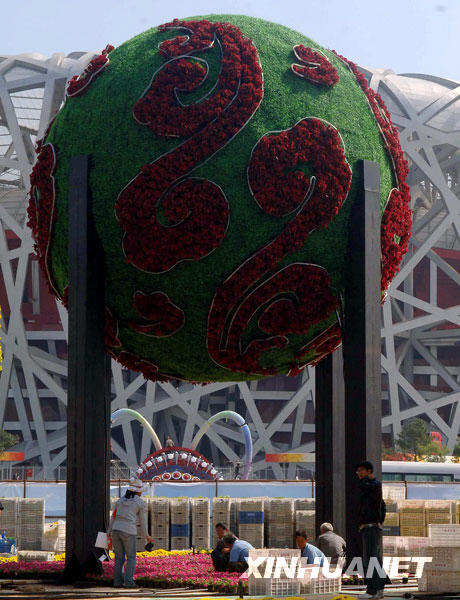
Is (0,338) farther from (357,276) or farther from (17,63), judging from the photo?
(357,276)

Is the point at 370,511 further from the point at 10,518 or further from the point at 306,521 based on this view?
the point at 10,518

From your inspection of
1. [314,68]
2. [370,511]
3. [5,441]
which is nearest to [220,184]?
[314,68]

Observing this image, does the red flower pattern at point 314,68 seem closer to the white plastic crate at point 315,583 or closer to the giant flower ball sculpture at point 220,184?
the giant flower ball sculpture at point 220,184

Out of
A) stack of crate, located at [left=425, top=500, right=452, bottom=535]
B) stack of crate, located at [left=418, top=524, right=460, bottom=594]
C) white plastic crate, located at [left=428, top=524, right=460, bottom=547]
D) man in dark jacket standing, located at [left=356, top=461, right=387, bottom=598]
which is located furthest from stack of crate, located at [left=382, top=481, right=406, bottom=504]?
man in dark jacket standing, located at [left=356, top=461, right=387, bottom=598]

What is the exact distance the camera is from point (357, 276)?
11938 mm

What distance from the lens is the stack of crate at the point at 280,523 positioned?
20.6m

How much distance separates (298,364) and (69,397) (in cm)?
281

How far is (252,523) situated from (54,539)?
12.0 feet

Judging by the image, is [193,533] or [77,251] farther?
[193,533]

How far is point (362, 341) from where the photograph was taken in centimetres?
1190

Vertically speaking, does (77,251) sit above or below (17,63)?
below

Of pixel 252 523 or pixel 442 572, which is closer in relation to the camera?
pixel 442 572

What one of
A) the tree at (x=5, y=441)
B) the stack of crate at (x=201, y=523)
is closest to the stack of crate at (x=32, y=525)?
the stack of crate at (x=201, y=523)

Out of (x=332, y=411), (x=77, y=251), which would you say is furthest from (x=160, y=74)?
(x=332, y=411)
